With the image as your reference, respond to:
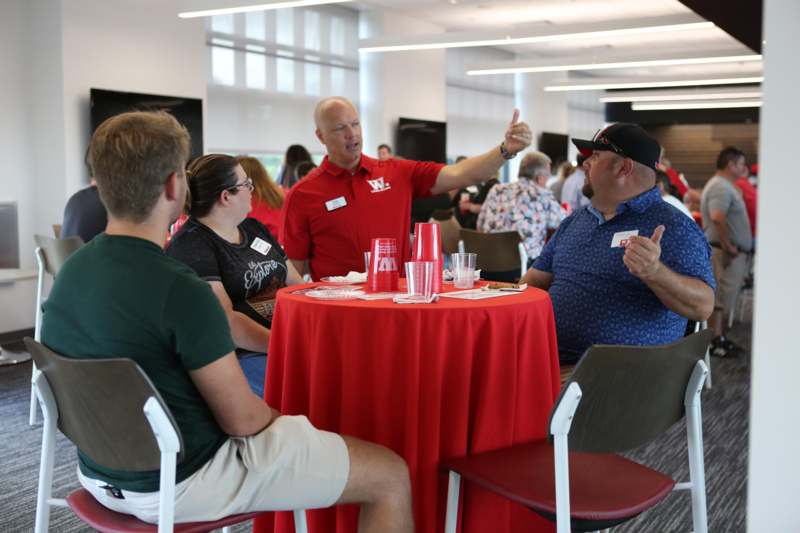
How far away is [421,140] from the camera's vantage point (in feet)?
36.7

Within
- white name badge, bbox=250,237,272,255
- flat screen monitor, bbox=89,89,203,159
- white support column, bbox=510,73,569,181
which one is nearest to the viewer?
white name badge, bbox=250,237,272,255

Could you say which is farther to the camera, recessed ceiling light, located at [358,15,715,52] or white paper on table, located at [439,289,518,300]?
recessed ceiling light, located at [358,15,715,52]

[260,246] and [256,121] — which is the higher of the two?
[256,121]

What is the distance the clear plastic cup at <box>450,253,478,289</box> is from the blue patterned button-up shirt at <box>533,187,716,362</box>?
1.50 feet

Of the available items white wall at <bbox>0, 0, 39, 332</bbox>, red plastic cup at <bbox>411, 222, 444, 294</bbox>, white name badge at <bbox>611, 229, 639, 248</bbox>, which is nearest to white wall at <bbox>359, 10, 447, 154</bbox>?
white wall at <bbox>0, 0, 39, 332</bbox>

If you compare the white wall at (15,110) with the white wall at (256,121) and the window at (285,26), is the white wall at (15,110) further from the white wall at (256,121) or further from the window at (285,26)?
the window at (285,26)

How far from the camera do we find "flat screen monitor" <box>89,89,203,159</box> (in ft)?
22.2

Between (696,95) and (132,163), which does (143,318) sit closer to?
(132,163)

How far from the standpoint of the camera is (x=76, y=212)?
17.0 ft

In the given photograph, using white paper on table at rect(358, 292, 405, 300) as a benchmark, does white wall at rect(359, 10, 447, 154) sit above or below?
above

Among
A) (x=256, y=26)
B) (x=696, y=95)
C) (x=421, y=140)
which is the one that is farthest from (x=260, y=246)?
(x=696, y=95)

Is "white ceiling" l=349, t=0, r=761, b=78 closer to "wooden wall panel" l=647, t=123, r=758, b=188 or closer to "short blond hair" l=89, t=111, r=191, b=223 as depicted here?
"wooden wall panel" l=647, t=123, r=758, b=188

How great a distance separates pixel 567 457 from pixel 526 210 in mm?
4259

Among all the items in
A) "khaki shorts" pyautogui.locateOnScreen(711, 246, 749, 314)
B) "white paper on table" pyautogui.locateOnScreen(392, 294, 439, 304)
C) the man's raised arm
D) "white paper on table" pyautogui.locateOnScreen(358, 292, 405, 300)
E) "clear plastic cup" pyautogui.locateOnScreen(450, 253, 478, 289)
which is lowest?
"khaki shorts" pyautogui.locateOnScreen(711, 246, 749, 314)
